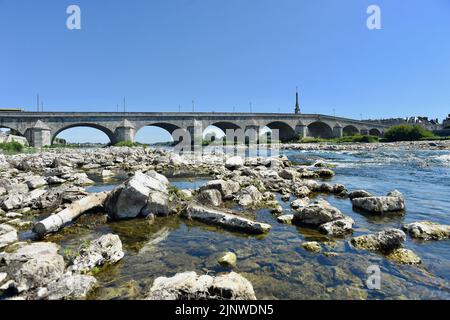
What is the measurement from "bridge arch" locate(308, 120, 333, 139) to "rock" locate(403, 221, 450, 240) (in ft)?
264

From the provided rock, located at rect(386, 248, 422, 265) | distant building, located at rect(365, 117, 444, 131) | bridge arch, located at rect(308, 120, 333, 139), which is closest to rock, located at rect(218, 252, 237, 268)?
rock, located at rect(386, 248, 422, 265)

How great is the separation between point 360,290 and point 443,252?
7.94 ft

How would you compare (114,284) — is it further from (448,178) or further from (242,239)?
(448,178)

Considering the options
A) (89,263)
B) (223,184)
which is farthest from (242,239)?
(223,184)

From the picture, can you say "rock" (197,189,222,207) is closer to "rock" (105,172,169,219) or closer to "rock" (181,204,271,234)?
"rock" (181,204,271,234)

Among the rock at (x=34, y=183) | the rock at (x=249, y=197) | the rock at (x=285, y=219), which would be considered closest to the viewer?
the rock at (x=285, y=219)

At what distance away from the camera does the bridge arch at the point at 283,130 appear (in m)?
72.5

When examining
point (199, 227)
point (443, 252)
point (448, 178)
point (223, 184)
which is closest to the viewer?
point (443, 252)

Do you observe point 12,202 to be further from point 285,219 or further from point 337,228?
point 337,228

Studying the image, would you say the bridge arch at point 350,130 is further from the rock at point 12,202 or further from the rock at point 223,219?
the rock at point 12,202

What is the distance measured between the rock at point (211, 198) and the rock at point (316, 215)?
246cm

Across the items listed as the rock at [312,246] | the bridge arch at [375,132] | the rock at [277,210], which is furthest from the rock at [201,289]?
the bridge arch at [375,132]

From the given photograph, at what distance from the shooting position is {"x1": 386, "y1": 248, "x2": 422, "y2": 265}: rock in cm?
407
